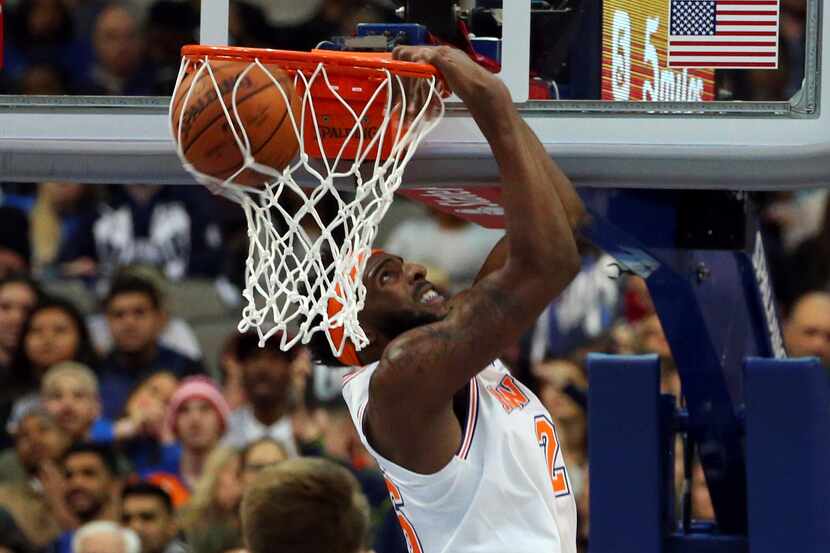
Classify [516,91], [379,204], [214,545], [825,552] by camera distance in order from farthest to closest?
[214,545], [825,552], [516,91], [379,204]

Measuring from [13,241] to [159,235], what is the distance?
66 cm

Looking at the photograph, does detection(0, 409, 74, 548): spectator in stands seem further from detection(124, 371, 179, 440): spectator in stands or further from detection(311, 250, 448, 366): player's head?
detection(311, 250, 448, 366): player's head

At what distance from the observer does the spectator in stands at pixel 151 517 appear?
18.9ft

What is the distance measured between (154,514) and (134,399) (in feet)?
1.89

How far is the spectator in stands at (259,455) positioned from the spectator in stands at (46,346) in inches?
34.1

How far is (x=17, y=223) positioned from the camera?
21.9 feet

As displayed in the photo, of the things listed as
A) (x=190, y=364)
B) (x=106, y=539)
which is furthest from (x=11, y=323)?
(x=106, y=539)

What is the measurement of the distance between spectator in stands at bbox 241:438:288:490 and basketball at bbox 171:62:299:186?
3094 mm

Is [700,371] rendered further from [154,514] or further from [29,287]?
[29,287]

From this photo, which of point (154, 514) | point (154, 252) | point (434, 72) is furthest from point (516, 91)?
point (154, 252)

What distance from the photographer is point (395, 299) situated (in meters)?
3.20

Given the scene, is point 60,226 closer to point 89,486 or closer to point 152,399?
point 152,399

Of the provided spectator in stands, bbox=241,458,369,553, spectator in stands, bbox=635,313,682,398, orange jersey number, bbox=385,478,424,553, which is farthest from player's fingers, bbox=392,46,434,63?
spectator in stands, bbox=635,313,682,398

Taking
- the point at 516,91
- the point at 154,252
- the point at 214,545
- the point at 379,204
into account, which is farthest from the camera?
the point at 154,252
